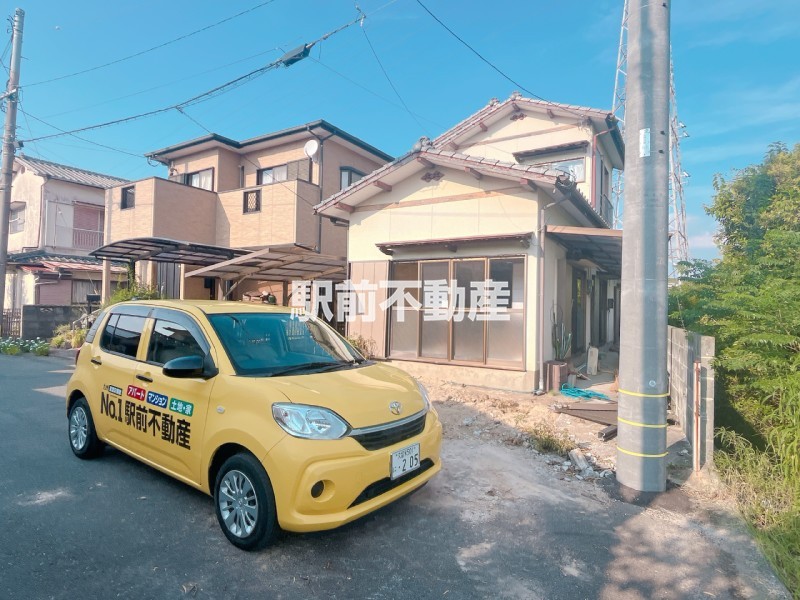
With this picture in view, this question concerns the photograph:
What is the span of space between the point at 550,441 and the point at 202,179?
1498cm

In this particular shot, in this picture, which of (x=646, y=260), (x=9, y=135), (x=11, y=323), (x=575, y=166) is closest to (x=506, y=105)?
(x=575, y=166)

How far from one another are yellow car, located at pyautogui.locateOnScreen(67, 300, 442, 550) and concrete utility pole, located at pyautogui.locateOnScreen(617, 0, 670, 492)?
6.42 feet

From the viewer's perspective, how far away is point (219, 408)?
321cm

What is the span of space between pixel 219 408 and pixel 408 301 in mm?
6303

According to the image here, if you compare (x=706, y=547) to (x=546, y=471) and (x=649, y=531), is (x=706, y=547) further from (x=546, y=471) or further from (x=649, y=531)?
(x=546, y=471)

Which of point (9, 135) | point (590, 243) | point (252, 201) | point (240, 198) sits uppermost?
point (9, 135)

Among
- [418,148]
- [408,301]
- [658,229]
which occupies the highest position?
[418,148]

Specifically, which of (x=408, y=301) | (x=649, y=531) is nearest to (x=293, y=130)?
(x=408, y=301)

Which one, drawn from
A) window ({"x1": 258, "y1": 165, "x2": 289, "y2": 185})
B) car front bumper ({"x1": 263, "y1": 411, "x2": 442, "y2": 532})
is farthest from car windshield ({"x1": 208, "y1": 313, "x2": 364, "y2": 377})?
window ({"x1": 258, "y1": 165, "x2": 289, "y2": 185})

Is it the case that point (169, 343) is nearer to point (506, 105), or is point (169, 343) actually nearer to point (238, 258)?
point (238, 258)

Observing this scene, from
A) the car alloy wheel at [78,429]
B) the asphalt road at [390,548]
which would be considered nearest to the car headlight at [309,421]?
the asphalt road at [390,548]

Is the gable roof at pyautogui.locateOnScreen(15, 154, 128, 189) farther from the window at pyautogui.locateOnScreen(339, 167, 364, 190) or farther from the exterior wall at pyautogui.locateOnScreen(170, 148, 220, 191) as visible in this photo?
the window at pyautogui.locateOnScreen(339, 167, 364, 190)

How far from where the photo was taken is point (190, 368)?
3287 mm

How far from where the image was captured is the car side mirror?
3.27m
